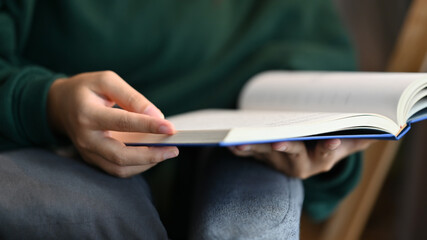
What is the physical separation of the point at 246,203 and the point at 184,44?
0.38m

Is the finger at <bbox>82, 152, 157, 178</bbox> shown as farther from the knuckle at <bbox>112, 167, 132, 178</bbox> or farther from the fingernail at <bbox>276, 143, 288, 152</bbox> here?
the fingernail at <bbox>276, 143, 288, 152</bbox>

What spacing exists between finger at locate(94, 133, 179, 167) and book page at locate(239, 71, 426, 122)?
22cm

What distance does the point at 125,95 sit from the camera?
421mm

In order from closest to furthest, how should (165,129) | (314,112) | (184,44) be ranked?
(165,129), (314,112), (184,44)

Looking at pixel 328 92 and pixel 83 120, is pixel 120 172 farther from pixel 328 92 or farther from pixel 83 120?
pixel 328 92

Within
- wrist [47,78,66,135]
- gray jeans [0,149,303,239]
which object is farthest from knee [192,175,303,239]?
wrist [47,78,66,135]

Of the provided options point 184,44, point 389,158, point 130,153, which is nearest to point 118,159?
point 130,153

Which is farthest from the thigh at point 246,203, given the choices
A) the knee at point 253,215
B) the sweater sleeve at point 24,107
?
the sweater sleeve at point 24,107

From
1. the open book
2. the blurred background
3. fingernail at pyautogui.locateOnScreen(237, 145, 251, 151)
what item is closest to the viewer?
the open book

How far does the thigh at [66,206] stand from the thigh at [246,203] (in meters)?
0.06

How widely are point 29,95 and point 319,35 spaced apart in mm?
560

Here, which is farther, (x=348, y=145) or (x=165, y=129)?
(x=348, y=145)

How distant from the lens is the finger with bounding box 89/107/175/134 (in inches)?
14.5

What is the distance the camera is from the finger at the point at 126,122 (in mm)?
369
